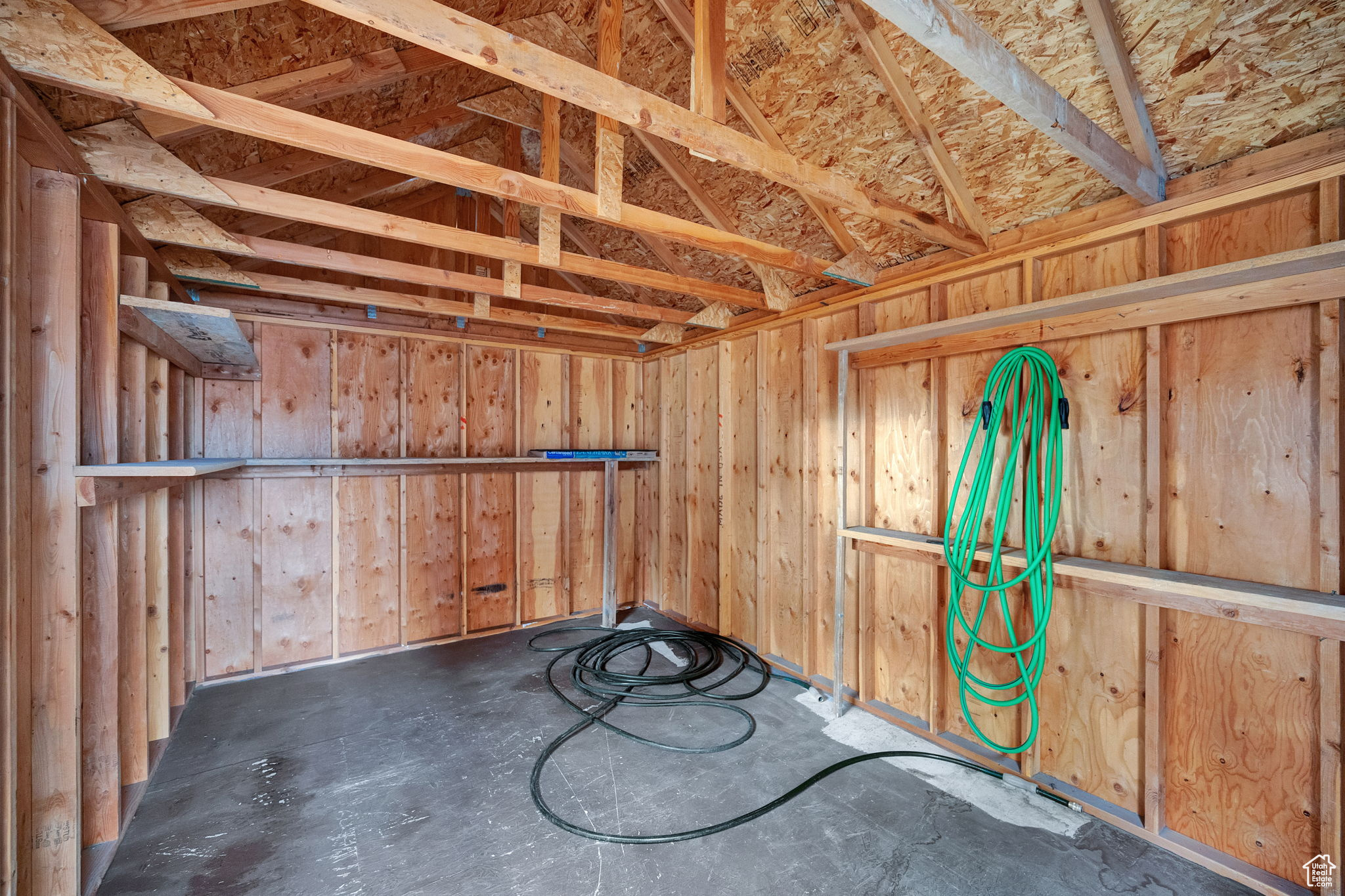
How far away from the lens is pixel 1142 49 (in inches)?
73.3

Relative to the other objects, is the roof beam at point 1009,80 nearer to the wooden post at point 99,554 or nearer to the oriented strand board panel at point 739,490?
the oriented strand board panel at point 739,490

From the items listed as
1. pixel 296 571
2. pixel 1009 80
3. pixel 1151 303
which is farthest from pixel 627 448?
pixel 1009 80

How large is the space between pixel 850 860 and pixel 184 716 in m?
3.83

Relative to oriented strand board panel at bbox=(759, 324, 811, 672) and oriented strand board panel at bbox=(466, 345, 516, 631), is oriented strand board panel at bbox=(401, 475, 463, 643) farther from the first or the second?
oriented strand board panel at bbox=(759, 324, 811, 672)

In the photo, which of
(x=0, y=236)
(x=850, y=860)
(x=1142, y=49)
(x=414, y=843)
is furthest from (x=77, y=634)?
(x=1142, y=49)

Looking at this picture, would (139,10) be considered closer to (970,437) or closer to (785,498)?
(970,437)

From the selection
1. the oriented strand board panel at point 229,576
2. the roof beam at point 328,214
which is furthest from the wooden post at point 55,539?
the oriented strand board panel at point 229,576

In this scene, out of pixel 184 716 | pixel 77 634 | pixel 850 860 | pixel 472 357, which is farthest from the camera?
pixel 472 357

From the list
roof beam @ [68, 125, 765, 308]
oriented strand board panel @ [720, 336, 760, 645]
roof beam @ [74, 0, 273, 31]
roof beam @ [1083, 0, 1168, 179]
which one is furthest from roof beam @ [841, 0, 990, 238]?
roof beam @ [74, 0, 273, 31]

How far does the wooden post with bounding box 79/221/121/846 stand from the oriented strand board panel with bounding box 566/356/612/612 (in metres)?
3.14

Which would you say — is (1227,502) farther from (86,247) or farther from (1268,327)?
(86,247)

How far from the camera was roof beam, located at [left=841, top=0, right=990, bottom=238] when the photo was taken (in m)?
2.17

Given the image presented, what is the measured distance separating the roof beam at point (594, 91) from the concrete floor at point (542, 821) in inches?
103

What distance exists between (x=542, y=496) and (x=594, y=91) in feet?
12.3
